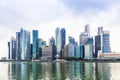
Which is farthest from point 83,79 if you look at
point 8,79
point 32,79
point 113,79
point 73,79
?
point 8,79

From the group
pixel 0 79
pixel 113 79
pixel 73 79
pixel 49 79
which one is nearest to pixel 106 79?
pixel 113 79

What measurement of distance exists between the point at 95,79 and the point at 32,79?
13.2 meters

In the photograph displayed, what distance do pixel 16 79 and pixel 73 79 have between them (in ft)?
39.9

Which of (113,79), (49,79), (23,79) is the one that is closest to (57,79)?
(49,79)

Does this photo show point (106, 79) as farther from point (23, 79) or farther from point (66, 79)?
point (23, 79)

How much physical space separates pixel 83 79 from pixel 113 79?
6.35 meters

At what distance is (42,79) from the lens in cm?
6638

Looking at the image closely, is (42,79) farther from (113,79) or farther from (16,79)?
(113,79)

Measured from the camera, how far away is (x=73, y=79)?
67.4 meters

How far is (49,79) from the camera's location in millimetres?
65688

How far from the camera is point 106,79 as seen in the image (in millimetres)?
66500

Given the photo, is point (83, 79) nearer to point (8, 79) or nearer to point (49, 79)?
point (49, 79)

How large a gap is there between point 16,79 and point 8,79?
5.50ft

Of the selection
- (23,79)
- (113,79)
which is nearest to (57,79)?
(23,79)
